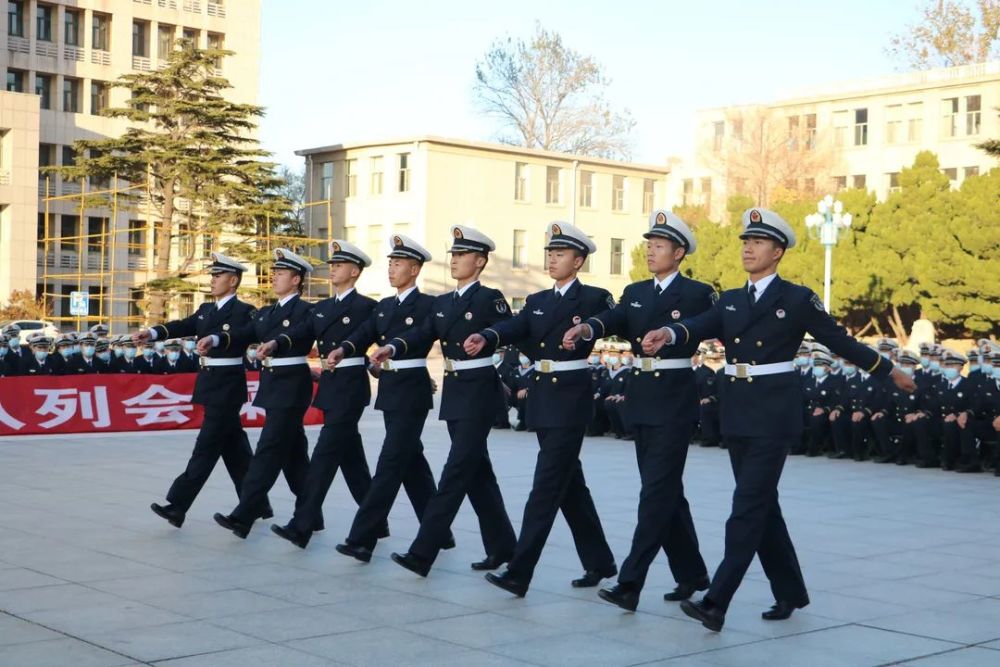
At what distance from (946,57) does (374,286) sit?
2763 centimetres

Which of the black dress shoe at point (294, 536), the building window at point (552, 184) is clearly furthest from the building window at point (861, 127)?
the black dress shoe at point (294, 536)

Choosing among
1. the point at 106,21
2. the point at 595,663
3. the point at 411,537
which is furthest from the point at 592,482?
the point at 106,21

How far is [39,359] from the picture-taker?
Answer: 791 inches

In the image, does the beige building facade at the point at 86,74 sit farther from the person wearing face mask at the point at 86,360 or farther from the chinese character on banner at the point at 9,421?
the chinese character on banner at the point at 9,421

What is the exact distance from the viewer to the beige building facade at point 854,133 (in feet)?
194

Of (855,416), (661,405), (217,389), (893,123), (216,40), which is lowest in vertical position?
(855,416)

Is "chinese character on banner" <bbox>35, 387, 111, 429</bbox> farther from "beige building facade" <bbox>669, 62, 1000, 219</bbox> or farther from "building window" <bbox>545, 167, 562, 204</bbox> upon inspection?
"beige building facade" <bbox>669, 62, 1000, 219</bbox>

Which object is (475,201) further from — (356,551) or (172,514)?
(356,551)

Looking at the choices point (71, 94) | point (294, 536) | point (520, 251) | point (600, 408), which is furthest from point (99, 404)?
point (71, 94)

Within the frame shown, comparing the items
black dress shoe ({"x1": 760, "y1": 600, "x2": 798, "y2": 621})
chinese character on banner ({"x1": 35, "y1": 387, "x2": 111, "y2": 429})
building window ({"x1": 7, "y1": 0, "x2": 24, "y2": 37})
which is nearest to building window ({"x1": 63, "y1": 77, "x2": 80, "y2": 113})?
building window ({"x1": 7, "y1": 0, "x2": 24, "y2": 37})

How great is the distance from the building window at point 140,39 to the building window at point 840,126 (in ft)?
109

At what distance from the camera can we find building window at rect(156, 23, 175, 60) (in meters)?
61.0

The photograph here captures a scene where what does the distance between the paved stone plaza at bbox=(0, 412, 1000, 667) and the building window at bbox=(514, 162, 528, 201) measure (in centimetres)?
4383

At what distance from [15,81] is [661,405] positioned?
56.0m
